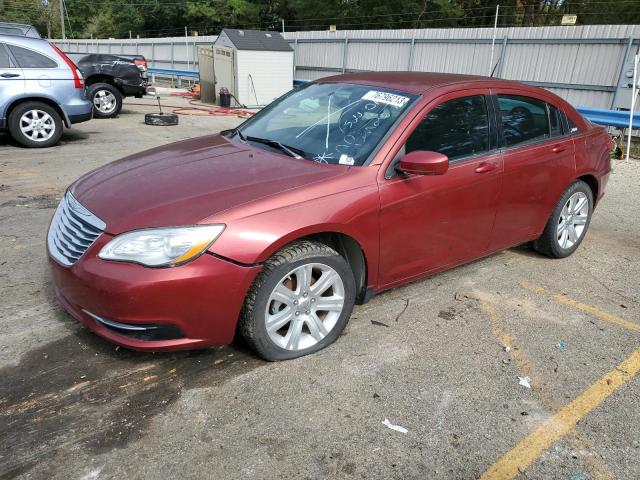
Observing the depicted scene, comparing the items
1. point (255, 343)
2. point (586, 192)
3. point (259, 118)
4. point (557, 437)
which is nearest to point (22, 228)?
point (259, 118)

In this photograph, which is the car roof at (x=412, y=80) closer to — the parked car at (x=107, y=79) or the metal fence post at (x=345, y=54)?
the parked car at (x=107, y=79)

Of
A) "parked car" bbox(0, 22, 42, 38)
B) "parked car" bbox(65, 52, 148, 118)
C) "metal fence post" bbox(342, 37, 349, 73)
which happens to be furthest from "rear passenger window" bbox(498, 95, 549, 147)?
"metal fence post" bbox(342, 37, 349, 73)

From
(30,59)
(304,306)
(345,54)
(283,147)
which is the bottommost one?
(304,306)

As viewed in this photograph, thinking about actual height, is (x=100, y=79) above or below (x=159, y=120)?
above

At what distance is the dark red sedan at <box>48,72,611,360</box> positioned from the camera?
258cm

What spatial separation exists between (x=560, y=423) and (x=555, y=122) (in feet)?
8.83

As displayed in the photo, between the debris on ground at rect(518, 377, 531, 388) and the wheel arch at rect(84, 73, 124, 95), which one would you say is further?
the wheel arch at rect(84, 73, 124, 95)

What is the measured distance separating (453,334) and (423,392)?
71cm

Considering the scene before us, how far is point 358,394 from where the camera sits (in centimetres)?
275

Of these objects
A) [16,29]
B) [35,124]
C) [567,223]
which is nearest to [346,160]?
[567,223]

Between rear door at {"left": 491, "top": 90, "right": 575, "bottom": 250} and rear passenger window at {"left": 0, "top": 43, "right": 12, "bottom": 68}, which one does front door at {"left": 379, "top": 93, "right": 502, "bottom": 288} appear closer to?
rear door at {"left": 491, "top": 90, "right": 575, "bottom": 250}

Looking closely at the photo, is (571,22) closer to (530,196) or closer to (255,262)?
(530,196)

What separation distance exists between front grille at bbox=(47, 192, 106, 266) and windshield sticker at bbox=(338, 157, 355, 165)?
4.62 ft

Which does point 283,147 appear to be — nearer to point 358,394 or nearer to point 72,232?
point 72,232
